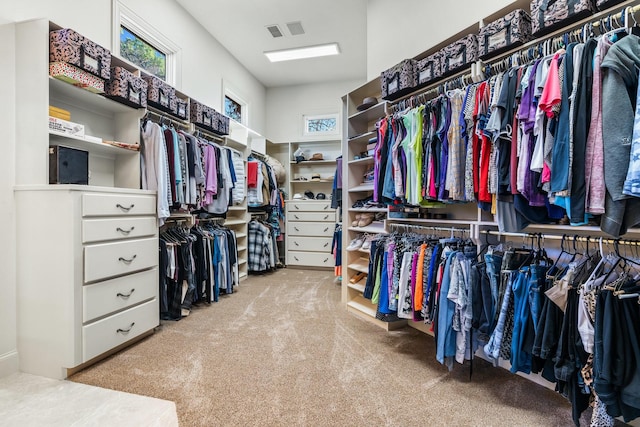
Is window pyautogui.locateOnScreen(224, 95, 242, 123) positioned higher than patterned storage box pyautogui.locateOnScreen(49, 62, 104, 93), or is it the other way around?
window pyautogui.locateOnScreen(224, 95, 242, 123)

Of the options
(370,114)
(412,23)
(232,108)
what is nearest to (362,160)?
(370,114)

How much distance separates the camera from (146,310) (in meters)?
2.38

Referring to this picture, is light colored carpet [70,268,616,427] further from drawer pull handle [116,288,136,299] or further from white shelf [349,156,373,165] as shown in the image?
white shelf [349,156,373,165]

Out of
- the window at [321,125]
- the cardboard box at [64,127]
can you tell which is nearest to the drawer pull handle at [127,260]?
the cardboard box at [64,127]

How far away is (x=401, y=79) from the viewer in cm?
251

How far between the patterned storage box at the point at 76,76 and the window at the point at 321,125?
3.88m

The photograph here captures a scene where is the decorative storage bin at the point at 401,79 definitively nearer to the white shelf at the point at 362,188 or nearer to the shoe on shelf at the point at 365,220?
the white shelf at the point at 362,188

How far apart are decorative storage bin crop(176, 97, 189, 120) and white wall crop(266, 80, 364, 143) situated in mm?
2702

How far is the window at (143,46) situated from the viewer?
2.89 metres

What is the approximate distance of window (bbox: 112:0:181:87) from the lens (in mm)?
2893

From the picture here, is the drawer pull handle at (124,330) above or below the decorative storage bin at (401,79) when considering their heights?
below

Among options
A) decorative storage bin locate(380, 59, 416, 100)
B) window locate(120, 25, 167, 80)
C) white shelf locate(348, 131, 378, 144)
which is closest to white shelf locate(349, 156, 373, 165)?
white shelf locate(348, 131, 378, 144)

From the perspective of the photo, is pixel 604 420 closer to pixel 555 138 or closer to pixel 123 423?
pixel 555 138

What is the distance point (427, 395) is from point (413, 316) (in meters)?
0.55
